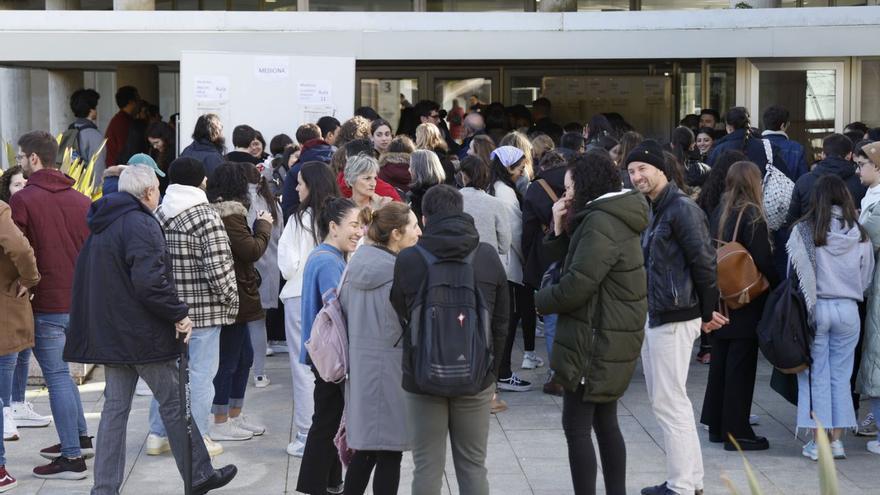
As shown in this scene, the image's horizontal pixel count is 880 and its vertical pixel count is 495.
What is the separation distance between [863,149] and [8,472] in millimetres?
5462

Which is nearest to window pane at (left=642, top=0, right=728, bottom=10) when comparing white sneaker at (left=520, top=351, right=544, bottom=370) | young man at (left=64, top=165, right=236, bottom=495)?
white sneaker at (left=520, top=351, right=544, bottom=370)

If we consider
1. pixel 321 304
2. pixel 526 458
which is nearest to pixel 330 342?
pixel 321 304

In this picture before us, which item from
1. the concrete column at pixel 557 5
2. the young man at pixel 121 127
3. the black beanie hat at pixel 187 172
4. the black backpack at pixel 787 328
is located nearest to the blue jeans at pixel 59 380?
the black beanie hat at pixel 187 172

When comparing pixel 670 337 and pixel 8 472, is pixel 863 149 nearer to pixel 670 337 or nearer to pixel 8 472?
pixel 670 337

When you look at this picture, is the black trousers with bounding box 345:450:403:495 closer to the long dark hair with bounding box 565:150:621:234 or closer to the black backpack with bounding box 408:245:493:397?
the black backpack with bounding box 408:245:493:397

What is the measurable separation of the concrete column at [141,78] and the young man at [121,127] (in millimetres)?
1665

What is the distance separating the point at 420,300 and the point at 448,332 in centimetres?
18

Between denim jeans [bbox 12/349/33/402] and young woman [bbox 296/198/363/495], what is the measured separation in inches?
95.0

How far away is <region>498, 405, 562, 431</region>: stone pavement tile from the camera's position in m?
8.01

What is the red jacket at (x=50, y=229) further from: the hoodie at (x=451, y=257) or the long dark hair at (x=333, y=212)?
the hoodie at (x=451, y=257)

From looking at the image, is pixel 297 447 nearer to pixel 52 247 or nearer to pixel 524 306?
pixel 52 247

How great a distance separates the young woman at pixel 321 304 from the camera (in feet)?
20.0

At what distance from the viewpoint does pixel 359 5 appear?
21.8m

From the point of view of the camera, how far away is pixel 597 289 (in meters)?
5.71
